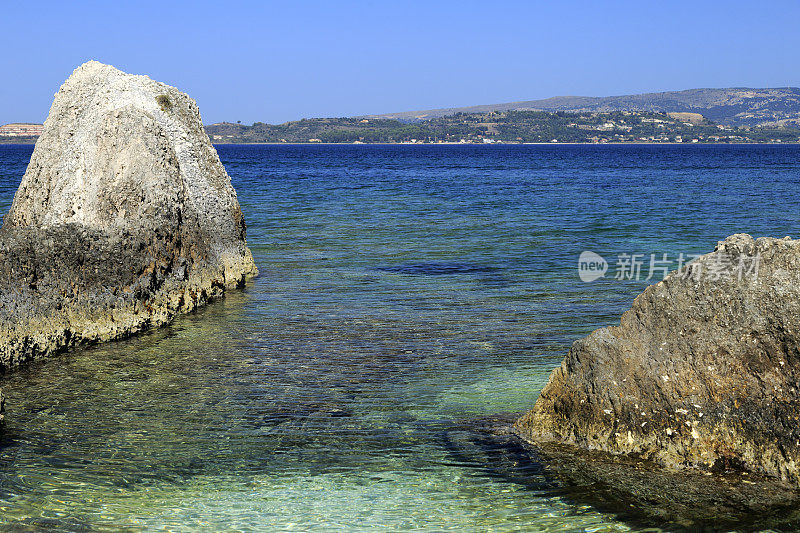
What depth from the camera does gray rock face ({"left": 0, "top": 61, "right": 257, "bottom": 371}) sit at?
965 centimetres

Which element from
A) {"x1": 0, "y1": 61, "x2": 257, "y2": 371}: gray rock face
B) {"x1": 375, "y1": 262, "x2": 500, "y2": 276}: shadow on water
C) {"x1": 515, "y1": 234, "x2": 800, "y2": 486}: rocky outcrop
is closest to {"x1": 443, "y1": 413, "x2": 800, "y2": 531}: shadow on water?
{"x1": 515, "y1": 234, "x2": 800, "y2": 486}: rocky outcrop

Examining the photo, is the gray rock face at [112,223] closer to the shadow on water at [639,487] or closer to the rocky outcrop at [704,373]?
the shadow on water at [639,487]

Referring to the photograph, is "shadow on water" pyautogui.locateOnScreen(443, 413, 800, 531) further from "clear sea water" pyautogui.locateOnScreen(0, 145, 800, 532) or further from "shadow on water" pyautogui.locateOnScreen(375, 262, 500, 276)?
"shadow on water" pyautogui.locateOnScreen(375, 262, 500, 276)

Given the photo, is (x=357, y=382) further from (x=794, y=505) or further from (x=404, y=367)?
(x=794, y=505)

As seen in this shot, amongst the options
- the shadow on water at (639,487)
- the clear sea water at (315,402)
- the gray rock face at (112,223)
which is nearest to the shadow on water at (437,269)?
the clear sea water at (315,402)

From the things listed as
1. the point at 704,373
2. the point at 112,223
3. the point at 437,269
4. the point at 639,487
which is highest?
the point at 112,223

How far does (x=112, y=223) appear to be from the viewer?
1114 centimetres

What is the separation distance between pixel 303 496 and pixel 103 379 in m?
3.83

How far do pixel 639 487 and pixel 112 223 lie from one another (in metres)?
8.21

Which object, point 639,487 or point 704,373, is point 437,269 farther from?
point 639,487

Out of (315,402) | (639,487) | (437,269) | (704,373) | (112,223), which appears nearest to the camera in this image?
(639,487)

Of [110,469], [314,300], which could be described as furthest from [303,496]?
[314,300]

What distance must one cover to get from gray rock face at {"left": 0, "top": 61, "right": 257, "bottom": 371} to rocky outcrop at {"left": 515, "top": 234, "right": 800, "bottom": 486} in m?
6.26

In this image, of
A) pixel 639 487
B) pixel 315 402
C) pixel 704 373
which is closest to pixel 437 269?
pixel 315 402
